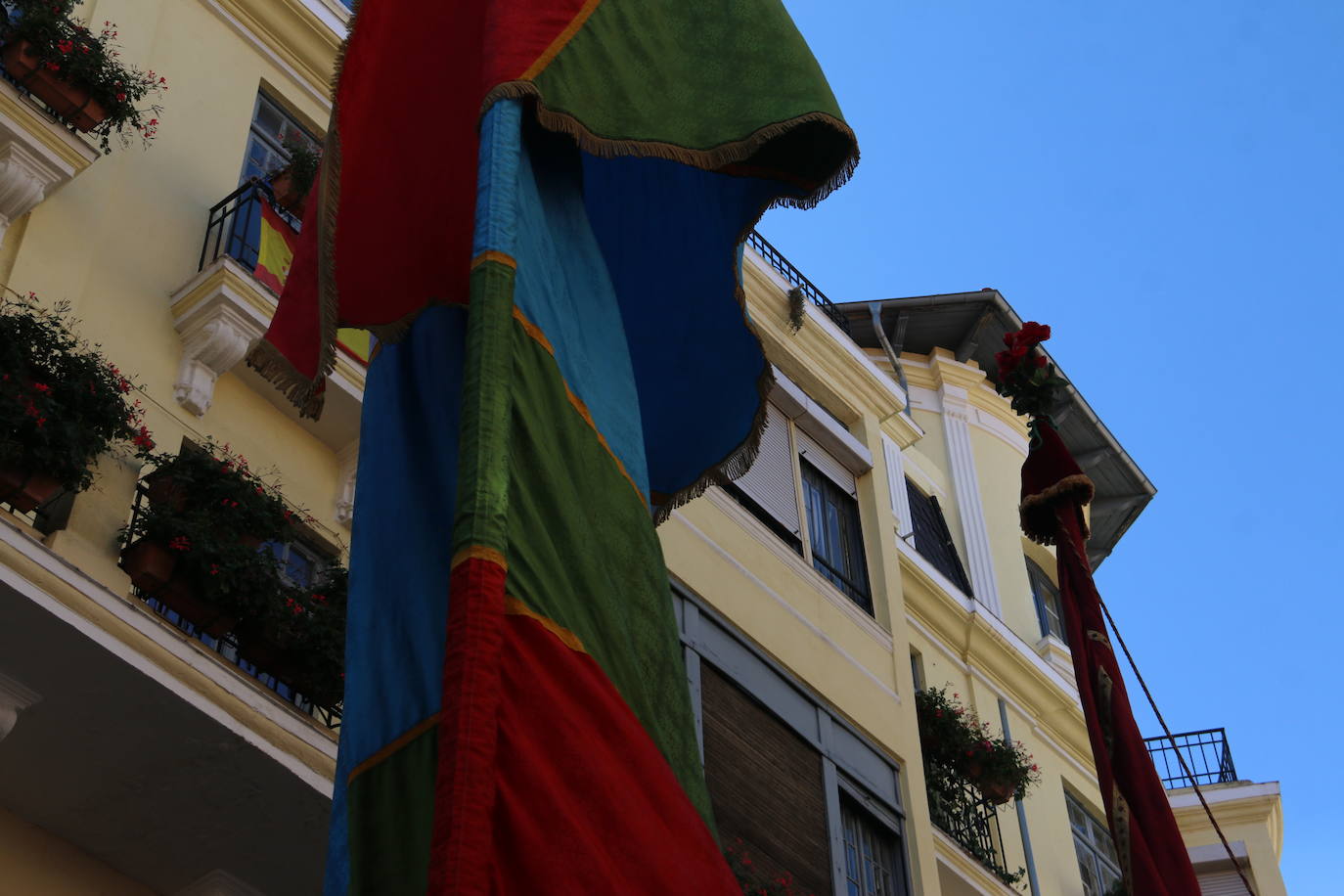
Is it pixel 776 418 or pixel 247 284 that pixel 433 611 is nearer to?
pixel 247 284

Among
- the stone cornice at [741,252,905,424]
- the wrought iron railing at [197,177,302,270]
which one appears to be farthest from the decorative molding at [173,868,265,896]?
the stone cornice at [741,252,905,424]

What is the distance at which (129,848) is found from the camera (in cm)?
943

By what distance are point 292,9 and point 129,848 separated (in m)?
7.06

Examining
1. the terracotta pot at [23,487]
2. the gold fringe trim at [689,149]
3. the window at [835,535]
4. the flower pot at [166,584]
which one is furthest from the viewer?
the window at [835,535]

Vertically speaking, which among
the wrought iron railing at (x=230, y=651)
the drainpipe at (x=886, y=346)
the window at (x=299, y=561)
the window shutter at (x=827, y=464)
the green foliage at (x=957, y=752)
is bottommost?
the wrought iron railing at (x=230, y=651)

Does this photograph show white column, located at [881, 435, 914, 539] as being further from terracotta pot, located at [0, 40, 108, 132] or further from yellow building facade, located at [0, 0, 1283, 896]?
terracotta pot, located at [0, 40, 108, 132]

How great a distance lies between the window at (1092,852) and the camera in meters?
20.2

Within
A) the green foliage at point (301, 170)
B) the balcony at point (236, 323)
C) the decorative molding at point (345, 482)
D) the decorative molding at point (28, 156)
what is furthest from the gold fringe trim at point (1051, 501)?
the decorative molding at point (28, 156)

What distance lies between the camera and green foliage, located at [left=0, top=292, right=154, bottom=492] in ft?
30.7

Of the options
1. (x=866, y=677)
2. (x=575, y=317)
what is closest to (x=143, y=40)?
(x=866, y=677)

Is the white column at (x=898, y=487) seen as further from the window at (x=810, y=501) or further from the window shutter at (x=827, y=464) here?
the window at (x=810, y=501)

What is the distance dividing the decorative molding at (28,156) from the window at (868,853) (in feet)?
22.2

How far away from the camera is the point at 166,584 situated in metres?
9.92

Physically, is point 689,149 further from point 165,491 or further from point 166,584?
point 165,491
